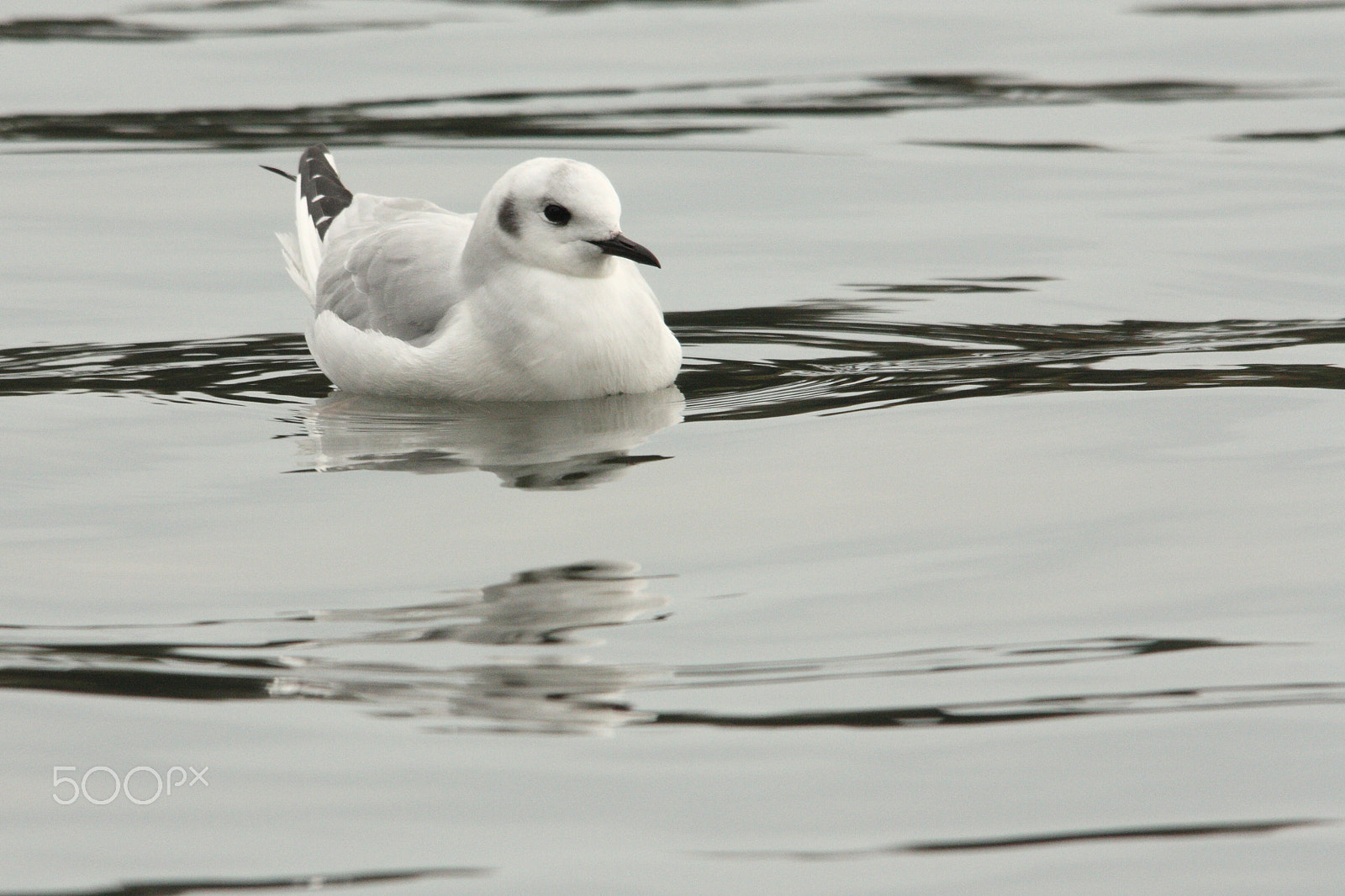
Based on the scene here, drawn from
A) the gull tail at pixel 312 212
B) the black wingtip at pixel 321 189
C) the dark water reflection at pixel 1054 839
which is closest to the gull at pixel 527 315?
the gull tail at pixel 312 212

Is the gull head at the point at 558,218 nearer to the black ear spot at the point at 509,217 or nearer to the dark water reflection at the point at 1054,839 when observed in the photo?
the black ear spot at the point at 509,217

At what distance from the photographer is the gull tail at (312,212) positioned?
9.54 meters

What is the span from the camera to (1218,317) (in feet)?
29.3

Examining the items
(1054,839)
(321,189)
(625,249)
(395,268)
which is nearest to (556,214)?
(625,249)

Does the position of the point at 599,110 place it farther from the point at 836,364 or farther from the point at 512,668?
the point at 512,668

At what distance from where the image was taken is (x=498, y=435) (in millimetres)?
7250

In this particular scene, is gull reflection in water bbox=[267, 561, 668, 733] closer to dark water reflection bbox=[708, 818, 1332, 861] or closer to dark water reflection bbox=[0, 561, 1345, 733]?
dark water reflection bbox=[0, 561, 1345, 733]

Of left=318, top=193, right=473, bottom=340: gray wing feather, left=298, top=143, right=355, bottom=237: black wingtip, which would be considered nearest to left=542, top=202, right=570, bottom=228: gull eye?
left=318, top=193, right=473, bottom=340: gray wing feather

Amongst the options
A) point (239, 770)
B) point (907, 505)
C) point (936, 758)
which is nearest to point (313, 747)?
point (239, 770)

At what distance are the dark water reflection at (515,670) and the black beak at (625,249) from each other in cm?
219

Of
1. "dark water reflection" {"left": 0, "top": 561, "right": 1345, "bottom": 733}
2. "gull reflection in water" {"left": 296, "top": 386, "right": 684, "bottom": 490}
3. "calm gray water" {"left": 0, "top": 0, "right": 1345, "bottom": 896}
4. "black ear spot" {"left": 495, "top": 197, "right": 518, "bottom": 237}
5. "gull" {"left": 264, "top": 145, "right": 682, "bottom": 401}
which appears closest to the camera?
"calm gray water" {"left": 0, "top": 0, "right": 1345, "bottom": 896}

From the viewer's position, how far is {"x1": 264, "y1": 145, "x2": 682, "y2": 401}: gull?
300 inches

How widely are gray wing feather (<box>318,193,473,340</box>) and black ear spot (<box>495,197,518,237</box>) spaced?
36cm

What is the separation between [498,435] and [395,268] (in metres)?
1.38
